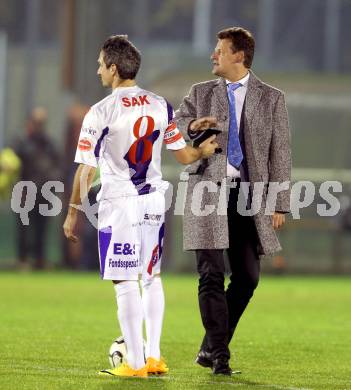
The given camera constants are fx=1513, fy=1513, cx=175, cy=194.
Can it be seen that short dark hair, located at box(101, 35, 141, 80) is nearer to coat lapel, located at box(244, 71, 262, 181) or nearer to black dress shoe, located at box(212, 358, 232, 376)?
coat lapel, located at box(244, 71, 262, 181)

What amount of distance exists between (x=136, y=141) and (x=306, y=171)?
47.2 ft

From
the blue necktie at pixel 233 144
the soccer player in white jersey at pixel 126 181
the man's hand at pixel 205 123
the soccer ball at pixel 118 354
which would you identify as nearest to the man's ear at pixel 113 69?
the soccer player in white jersey at pixel 126 181

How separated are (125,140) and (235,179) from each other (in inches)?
31.6

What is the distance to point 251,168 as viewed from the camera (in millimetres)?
9180

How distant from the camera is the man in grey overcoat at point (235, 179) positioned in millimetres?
9102

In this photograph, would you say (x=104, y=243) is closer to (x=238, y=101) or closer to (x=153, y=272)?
(x=153, y=272)

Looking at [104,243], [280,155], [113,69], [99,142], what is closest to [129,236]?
[104,243]

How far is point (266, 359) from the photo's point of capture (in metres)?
10.3

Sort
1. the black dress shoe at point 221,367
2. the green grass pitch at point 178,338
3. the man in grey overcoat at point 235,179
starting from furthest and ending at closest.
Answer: the man in grey overcoat at point 235,179 → the black dress shoe at point 221,367 → the green grass pitch at point 178,338

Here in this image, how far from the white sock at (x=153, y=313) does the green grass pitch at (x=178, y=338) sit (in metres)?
0.21

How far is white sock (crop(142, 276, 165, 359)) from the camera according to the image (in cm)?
901

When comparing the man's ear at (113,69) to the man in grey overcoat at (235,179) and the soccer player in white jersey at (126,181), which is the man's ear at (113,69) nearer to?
the soccer player in white jersey at (126,181)

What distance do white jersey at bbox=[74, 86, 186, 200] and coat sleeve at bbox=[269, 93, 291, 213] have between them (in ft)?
2.33

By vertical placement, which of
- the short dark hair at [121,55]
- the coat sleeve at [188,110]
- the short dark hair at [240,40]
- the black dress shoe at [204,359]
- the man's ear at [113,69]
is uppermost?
the short dark hair at [240,40]
